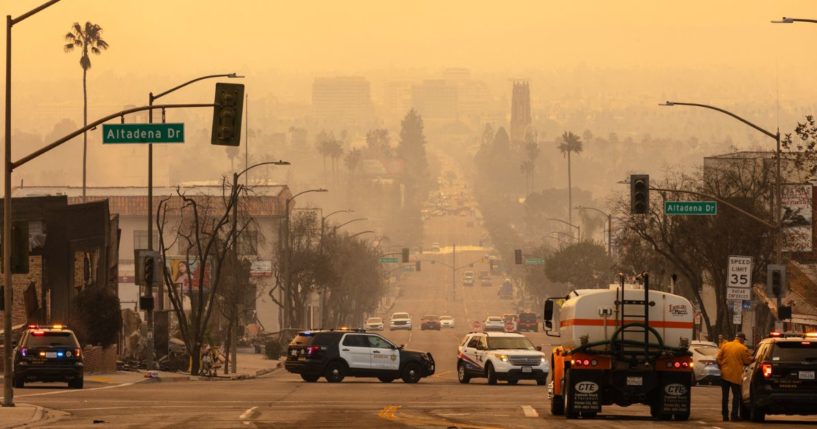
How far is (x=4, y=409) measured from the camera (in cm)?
3722

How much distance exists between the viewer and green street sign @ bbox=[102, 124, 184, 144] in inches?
1657

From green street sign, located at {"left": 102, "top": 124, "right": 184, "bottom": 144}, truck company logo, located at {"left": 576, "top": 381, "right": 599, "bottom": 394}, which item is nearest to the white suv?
green street sign, located at {"left": 102, "top": 124, "right": 184, "bottom": 144}

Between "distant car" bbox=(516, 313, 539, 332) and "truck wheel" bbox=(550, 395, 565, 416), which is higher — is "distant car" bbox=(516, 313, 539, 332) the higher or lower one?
the lower one

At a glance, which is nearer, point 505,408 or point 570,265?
point 505,408

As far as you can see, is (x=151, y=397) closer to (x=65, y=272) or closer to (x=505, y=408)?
(x=505, y=408)

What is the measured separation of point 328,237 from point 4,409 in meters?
105

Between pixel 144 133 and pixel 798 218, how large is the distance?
2062 inches

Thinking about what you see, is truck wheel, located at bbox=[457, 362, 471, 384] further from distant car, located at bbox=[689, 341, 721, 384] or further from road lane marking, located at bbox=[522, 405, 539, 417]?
road lane marking, located at bbox=[522, 405, 539, 417]

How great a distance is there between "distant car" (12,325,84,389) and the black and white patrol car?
33.0 feet

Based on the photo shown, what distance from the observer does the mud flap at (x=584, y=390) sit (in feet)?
115

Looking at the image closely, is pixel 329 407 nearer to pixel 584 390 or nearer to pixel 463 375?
pixel 584 390

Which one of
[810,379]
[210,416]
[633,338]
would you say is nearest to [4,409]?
[210,416]

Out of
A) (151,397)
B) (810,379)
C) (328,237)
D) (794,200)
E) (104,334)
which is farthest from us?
(328,237)

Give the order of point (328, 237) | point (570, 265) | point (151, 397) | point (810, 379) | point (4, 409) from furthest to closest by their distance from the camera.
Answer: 1. point (570, 265)
2. point (328, 237)
3. point (151, 397)
4. point (4, 409)
5. point (810, 379)
